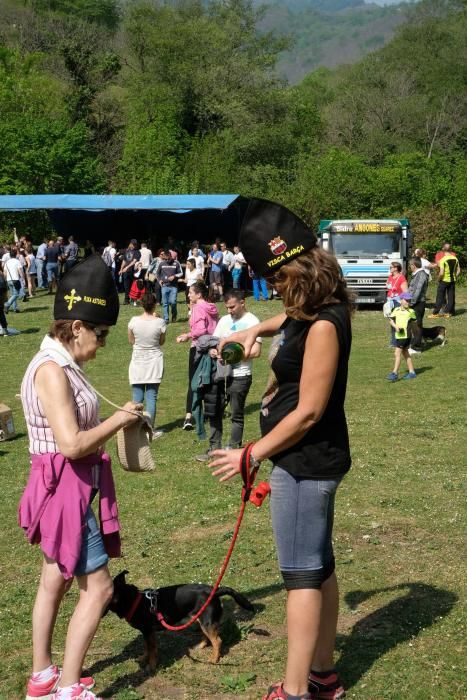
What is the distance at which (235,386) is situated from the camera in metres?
9.67

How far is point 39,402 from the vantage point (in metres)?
3.87

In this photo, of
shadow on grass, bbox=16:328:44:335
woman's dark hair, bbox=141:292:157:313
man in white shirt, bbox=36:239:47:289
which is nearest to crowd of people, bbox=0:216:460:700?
woman's dark hair, bbox=141:292:157:313

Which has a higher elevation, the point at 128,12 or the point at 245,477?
the point at 128,12

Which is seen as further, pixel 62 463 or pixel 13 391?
pixel 13 391

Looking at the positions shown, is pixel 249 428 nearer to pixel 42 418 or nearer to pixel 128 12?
pixel 42 418

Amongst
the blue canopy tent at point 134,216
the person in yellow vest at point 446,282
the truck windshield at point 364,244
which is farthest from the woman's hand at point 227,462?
the blue canopy tent at point 134,216

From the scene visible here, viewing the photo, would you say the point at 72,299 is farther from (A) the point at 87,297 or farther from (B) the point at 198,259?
(B) the point at 198,259

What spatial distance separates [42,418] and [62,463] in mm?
214

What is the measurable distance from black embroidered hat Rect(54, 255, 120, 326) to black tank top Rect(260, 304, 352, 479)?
31.9 inches

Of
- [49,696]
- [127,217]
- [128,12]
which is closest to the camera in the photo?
[49,696]

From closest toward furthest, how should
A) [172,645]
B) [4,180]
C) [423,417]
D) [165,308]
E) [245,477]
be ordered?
[245,477] → [172,645] → [423,417] → [165,308] → [4,180]

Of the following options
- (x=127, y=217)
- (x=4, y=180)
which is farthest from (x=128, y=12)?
(x=127, y=217)

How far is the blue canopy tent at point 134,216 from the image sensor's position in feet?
98.9

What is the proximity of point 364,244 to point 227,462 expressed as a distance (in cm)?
2238
